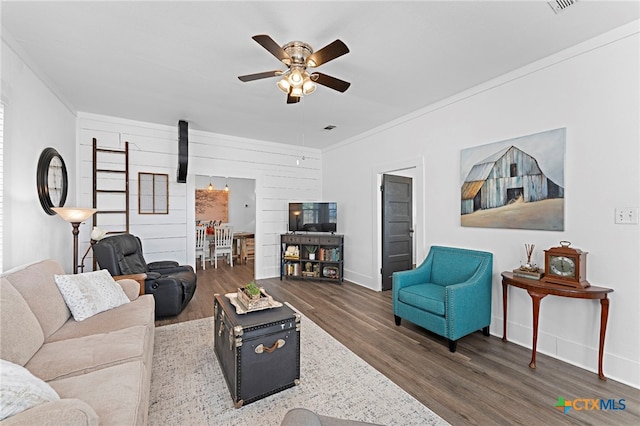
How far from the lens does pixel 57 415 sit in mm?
982

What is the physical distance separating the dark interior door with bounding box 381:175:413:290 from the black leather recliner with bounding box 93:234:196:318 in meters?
3.05

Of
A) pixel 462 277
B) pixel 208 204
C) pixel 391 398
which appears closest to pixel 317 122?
pixel 462 277

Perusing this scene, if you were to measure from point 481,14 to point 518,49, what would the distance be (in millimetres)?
722

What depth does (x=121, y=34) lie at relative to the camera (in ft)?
7.56

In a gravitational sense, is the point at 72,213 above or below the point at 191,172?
below

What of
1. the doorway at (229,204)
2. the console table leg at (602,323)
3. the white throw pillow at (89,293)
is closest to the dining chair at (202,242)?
the doorway at (229,204)

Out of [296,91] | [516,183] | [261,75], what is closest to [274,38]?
[261,75]

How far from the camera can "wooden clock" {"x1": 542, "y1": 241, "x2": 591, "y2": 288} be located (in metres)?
2.30

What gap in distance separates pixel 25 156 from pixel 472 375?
4340 mm

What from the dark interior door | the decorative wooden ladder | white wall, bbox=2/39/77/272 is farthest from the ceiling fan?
the decorative wooden ladder

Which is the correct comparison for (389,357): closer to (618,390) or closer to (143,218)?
(618,390)

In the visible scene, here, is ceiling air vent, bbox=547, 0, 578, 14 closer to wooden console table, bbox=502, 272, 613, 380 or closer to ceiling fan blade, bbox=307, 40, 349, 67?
ceiling fan blade, bbox=307, 40, 349, 67

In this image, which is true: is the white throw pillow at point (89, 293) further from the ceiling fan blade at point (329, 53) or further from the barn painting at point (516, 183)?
the barn painting at point (516, 183)

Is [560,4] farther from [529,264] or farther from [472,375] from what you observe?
[472,375]
